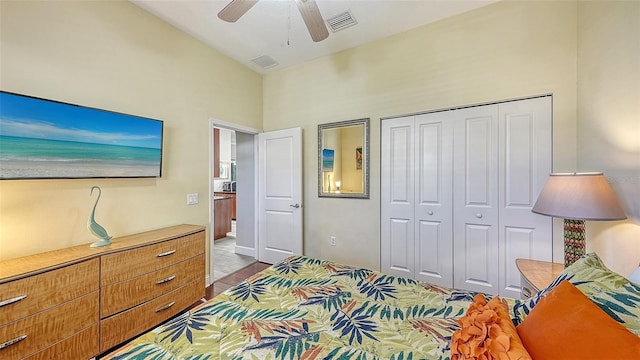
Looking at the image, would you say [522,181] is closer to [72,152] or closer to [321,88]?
[321,88]

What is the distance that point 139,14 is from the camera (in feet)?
7.81

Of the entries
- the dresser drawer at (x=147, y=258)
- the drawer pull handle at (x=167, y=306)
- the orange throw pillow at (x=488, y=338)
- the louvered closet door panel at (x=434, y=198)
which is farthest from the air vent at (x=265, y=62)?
the orange throw pillow at (x=488, y=338)

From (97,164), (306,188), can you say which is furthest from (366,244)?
(97,164)

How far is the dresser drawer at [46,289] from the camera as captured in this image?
1353 millimetres

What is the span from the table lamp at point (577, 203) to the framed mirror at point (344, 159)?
1780mm

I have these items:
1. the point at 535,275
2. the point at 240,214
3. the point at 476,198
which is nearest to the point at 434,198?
the point at 476,198

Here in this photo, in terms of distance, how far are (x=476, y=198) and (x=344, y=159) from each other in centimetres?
161

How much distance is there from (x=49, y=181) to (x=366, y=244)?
3102mm

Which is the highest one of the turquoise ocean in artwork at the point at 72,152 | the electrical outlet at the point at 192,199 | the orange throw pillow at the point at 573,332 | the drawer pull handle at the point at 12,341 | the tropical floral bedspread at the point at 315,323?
the turquoise ocean in artwork at the point at 72,152

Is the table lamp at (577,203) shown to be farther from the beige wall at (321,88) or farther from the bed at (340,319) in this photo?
the bed at (340,319)

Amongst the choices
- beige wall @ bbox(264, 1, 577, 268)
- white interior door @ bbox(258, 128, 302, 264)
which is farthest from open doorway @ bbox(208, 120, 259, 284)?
beige wall @ bbox(264, 1, 577, 268)

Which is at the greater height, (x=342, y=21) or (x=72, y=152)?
(x=342, y=21)

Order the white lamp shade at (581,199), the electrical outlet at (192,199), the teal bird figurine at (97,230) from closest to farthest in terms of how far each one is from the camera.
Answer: the white lamp shade at (581,199), the teal bird figurine at (97,230), the electrical outlet at (192,199)

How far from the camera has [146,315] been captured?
2018mm
